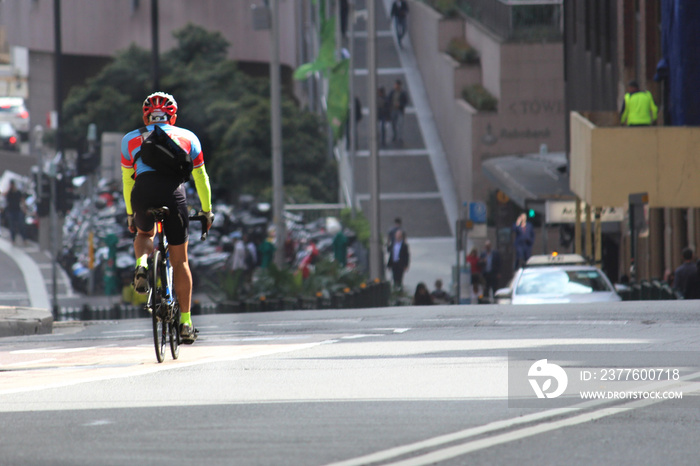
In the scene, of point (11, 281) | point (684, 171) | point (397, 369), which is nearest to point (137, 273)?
point (397, 369)

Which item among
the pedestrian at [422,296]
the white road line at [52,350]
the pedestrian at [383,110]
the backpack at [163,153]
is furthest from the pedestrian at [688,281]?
the pedestrian at [383,110]

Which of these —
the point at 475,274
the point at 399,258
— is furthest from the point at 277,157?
the point at 475,274

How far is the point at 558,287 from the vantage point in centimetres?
2122

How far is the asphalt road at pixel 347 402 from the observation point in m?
6.57

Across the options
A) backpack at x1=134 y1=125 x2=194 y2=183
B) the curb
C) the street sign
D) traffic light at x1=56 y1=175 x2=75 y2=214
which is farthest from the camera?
traffic light at x1=56 y1=175 x2=75 y2=214

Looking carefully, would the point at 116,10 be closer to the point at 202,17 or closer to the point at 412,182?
the point at 202,17

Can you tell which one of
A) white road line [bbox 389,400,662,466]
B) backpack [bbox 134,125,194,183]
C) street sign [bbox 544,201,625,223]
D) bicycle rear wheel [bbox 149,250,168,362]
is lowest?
white road line [bbox 389,400,662,466]

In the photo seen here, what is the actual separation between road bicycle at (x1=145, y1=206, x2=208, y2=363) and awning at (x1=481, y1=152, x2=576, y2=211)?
75.9 feet

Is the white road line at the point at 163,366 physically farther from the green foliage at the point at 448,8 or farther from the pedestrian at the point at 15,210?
the green foliage at the point at 448,8

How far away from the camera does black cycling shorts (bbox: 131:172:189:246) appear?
9742mm

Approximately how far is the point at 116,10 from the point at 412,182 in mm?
25510

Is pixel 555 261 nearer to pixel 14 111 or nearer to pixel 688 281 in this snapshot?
pixel 688 281

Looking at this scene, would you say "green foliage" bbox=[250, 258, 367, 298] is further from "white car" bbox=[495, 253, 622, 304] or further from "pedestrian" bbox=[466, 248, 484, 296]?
"pedestrian" bbox=[466, 248, 484, 296]

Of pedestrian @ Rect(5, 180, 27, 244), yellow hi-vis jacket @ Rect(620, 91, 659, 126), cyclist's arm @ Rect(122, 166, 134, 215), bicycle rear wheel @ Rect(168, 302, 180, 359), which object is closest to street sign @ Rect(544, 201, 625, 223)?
yellow hi-vis jacket @ Rect(620, 91, 659, 126)
